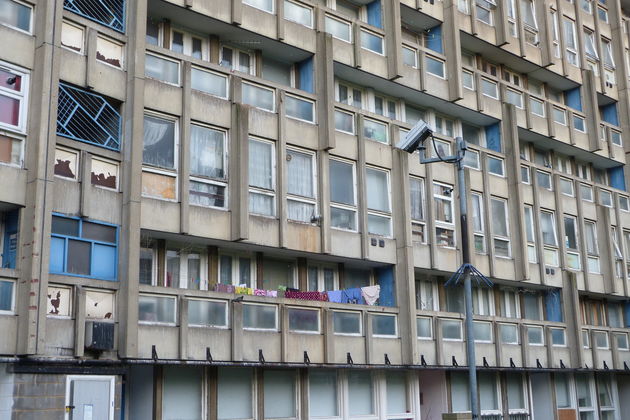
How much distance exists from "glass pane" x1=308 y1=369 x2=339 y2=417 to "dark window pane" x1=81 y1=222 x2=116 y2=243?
7.19m

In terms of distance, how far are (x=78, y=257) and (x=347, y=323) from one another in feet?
26.5

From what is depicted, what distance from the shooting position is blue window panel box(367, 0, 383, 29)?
91.7 ft

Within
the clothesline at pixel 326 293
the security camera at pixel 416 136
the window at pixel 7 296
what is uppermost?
the security camera at pixel 416 136

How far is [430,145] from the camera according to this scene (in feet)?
89.7

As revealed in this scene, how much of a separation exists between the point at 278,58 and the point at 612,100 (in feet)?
65.7

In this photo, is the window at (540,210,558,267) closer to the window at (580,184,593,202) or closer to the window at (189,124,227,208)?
the window at (580,184,593,202)

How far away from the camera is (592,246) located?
34.2 m

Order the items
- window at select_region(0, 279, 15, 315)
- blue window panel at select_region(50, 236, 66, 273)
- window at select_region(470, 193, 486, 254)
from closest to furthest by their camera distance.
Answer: window at select_region(0, 279, 15, 315)
blue window panel at select_region(50, 236, 66, 273)
window at select_region(470, 193, 486, 254)

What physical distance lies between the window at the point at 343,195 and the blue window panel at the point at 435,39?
7.48 metres

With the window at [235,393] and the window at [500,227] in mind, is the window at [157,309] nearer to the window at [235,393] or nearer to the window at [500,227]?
the window at [235,393]

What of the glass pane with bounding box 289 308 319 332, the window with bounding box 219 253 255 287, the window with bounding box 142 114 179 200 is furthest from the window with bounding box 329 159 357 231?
the window with bounding box 142 114 179 200

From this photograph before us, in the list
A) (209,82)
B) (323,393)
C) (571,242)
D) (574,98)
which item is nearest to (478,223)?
(571,242)

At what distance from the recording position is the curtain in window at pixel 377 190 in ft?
83.4

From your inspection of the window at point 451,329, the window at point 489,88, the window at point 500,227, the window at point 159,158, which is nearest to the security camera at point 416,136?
the window at point 159,158
